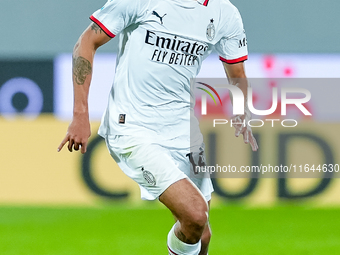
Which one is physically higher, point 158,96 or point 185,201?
point 158,96

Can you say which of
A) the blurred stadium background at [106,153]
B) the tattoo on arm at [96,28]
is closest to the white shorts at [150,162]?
the tattoo on arm at [96,28]

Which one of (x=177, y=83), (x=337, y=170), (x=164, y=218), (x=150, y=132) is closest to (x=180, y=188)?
(x=150, y=132)

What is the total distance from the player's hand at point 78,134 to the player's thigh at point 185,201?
0.46 metres

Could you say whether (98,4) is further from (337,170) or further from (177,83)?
(177,83)

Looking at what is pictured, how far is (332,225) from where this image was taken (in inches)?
220

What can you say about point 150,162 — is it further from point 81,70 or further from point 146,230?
point 146,230

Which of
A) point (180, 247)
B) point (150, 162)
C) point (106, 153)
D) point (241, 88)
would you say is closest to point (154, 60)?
point (150, 162)

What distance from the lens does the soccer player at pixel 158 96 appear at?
2.73m

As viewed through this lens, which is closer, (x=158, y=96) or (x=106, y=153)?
(x=158, y=96)

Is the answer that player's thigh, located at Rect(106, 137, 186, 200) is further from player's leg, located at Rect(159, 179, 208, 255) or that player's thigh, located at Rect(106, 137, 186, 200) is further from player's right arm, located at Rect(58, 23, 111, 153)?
player's right arm, located at Rect(58, 23, 111, 153)

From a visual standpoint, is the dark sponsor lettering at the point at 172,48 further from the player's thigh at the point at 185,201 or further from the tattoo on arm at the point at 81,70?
the player's thigh at the point at 185,201

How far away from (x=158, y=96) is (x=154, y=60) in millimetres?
187

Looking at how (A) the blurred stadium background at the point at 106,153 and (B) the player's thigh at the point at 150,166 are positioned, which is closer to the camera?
(B) the player's thigh at the point at 150,166

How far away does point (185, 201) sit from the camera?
2654 millimetres
